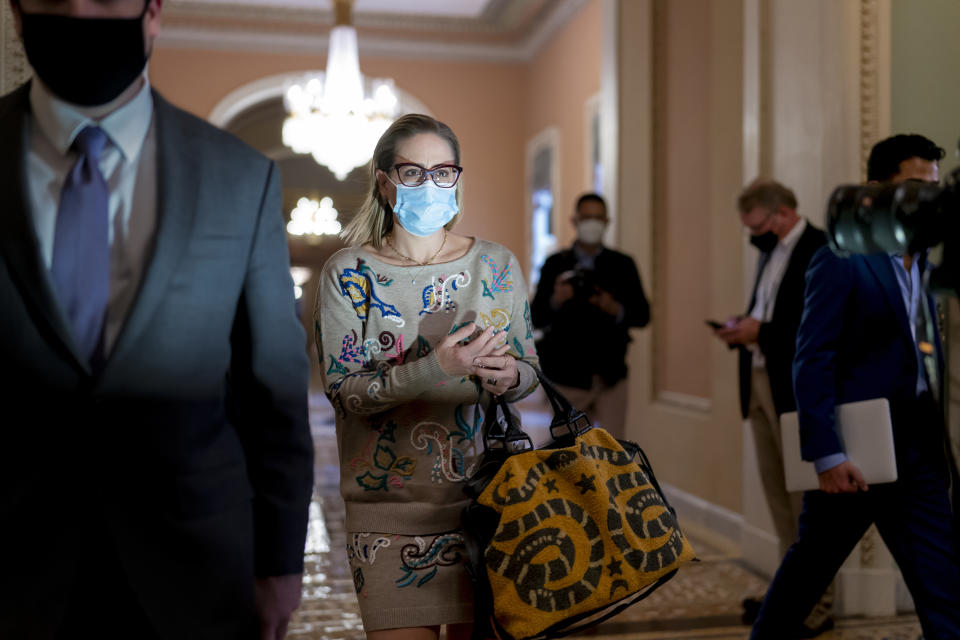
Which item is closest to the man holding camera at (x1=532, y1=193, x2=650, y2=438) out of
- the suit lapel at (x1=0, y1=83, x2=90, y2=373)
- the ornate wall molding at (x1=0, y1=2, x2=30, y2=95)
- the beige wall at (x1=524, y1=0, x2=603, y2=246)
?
the ornate wall molding at (x1=0, y1=2, x2=30, y2=95)

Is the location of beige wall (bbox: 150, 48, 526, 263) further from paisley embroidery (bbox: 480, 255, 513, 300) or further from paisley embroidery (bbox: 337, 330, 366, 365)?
paisley embroidery (bbox: 337, 330, 366, 365)

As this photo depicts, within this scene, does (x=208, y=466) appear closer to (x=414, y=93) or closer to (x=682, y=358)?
(x=682, y=358)

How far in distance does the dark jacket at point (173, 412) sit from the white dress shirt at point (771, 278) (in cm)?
312

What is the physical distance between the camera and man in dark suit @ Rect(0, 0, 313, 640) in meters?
1.21

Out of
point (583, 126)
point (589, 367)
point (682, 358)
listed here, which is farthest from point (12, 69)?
point (583, 126)

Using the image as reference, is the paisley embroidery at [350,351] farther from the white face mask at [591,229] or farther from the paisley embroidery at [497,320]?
the white face mask at [591,229]

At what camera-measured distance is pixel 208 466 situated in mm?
1306

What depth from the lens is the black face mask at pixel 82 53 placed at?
1237mm

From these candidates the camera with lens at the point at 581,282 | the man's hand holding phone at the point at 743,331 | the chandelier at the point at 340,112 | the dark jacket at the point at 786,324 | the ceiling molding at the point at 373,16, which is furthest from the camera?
the ceiling molding at the point at 373,16

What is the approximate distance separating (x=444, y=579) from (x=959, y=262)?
1.17 meters

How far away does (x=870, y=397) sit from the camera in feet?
9.05

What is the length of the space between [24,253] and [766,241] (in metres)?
3.48

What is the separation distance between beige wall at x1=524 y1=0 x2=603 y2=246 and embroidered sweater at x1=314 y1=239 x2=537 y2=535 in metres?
8.36

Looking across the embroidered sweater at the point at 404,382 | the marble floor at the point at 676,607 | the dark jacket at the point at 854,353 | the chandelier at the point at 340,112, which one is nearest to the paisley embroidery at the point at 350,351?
the embroidered sweater at the point at 404,382
